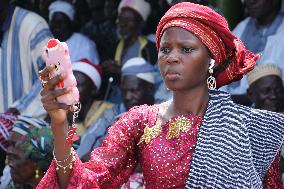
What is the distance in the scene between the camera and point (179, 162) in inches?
131

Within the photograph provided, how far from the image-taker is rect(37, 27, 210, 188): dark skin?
3.19 m

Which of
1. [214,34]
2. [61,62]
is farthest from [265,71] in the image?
[61,62]

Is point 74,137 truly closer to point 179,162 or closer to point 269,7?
point 179,162

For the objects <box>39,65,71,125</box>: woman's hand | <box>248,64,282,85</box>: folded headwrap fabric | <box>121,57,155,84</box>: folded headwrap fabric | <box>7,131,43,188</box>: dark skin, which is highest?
<box>121,57,155,84</box>: folded headwrap fabric

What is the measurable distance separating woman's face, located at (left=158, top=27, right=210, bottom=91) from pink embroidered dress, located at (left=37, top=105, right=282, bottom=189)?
210 mm

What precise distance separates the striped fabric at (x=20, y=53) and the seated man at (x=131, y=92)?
1.21 metres

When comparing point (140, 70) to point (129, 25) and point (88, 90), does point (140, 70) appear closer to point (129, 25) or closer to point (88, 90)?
point (88, 90)

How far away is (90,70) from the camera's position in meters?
7.21

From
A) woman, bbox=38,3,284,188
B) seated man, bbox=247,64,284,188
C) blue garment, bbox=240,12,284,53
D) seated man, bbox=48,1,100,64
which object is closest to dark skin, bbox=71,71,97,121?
seated man, bbox=48,1,100,64

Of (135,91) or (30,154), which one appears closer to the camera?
(30,154)

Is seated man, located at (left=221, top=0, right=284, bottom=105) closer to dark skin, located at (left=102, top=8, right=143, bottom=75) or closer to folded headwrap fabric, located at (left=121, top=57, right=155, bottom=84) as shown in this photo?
folded headwrap fabric, located at (left=121, top=57, right=155, bottom=84)

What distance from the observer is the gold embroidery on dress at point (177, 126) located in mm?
3407

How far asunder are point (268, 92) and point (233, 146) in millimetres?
2569

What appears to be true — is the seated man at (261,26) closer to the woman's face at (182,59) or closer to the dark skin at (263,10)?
the dark skin at (263,10)
